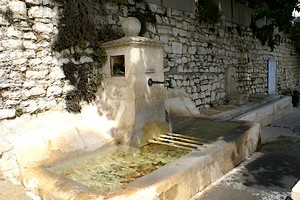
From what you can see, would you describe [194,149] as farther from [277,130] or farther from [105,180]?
[277,130]

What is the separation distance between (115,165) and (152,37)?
9.87ft

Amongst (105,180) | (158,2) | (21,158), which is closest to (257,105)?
(158,2)

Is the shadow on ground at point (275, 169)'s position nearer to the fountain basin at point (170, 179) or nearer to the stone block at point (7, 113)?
the fountain basin at point (170, 179)

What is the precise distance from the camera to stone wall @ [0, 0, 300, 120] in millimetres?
3217

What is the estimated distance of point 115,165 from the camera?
300cm

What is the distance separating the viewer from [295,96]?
9.73 metres

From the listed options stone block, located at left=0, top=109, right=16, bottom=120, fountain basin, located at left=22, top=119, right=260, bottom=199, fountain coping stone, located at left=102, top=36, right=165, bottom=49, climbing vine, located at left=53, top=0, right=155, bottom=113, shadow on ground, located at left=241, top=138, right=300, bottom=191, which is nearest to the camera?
fountain basin, located at left=22, top=119, right=260, bottom=199

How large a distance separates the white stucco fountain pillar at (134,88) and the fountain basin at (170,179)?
99 cm

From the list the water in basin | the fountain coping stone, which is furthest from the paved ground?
the fountain coping stone

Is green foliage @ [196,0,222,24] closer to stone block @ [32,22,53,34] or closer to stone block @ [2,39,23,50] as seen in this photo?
stone block @ [32,22,53,34]

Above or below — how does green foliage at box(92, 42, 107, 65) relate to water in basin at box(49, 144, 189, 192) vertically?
above

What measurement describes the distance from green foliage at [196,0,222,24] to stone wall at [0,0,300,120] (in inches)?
8.1

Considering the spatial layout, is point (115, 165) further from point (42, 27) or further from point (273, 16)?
point (273, 16)

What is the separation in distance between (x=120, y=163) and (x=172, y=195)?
36.5 inches
